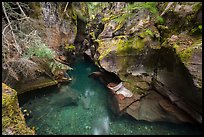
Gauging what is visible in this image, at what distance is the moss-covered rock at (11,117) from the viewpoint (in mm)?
3988

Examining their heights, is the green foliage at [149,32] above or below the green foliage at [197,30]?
below

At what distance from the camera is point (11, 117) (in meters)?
4.24

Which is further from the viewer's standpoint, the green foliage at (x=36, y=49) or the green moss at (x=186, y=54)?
the green foliage at (x=36, y=49)

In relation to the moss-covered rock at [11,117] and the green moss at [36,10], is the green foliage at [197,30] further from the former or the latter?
the green moss at [36,10]

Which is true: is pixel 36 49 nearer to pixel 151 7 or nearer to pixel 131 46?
pixel 131 46

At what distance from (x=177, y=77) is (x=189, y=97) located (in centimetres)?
83

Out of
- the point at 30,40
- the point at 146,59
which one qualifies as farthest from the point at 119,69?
the point at 30,40

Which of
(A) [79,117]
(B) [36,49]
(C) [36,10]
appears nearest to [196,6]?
(A) [79,117]

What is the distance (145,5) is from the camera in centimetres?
865

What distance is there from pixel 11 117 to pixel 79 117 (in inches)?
165

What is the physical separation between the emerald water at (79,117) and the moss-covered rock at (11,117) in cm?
278

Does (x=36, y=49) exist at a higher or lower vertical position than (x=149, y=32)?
lower

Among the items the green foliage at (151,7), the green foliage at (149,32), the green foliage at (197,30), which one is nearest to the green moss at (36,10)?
the green foliage at (151,7)

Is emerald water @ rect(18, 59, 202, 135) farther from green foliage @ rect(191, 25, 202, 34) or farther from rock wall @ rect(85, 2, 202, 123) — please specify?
green foliage @ rect(191, 25, 202, 34)
